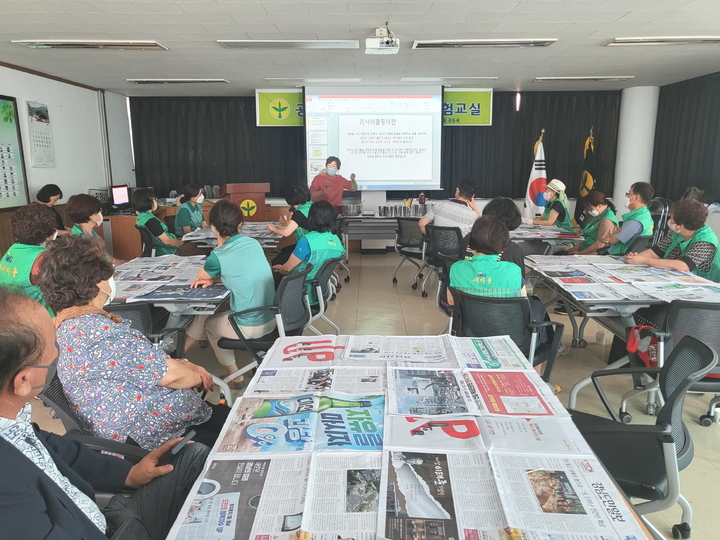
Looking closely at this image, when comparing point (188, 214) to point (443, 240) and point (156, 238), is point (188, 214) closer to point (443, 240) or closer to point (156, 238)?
point (156, 238)

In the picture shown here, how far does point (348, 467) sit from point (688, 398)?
2.74 m

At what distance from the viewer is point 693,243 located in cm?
328

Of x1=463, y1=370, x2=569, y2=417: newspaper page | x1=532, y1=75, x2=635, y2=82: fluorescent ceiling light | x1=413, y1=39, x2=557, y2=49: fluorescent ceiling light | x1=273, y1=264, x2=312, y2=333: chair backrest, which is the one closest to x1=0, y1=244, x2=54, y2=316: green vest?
Answer: x1=273, y1=264, x2=312, y2=333: chair backrest

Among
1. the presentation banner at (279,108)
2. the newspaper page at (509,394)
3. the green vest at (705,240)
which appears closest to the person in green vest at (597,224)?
the green vest at (705,240)

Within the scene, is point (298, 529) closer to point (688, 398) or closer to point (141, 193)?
point (688, 398)

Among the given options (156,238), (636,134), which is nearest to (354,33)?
(156,238)

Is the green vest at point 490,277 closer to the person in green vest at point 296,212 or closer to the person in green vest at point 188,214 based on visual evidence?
the person in green vest at point 296,212

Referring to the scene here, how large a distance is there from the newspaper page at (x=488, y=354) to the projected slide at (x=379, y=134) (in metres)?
6.43

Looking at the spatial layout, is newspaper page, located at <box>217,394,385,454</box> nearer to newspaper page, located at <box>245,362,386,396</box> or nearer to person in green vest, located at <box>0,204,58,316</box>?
newspaper page, located at <box>245,362,386,396</box>

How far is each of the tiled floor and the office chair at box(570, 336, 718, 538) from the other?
380mm

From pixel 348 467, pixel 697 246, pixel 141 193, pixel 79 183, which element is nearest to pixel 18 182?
pixel 79 183

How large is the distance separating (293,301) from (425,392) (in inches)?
62.8

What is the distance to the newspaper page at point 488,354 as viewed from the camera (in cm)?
175

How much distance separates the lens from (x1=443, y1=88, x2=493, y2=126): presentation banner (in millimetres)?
8078
